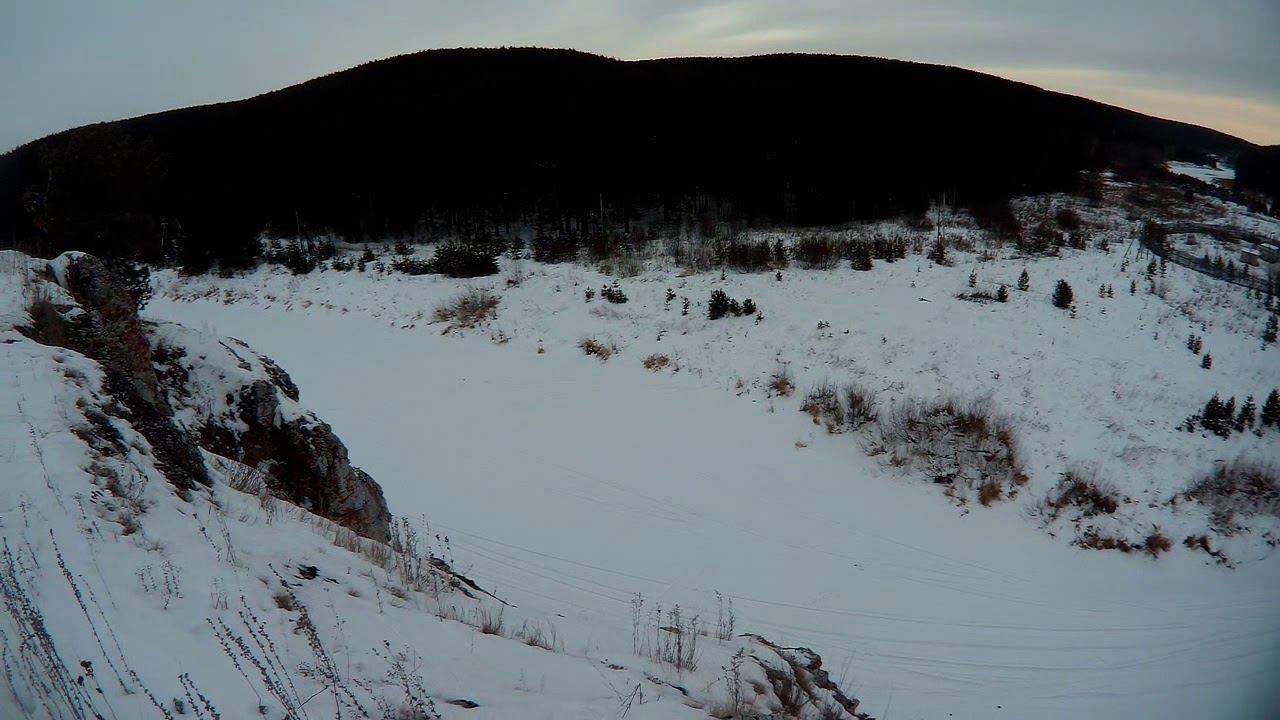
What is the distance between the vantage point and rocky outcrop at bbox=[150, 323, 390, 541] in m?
5.62

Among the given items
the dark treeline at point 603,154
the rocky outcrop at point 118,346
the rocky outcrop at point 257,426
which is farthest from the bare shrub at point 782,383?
the dark treeline at point 603,154

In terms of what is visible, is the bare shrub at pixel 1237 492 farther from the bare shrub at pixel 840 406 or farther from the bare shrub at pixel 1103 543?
the bare shrub at pixel 840 406

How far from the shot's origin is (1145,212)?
977 inches

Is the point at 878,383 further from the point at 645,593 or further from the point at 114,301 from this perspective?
the point at 114,301

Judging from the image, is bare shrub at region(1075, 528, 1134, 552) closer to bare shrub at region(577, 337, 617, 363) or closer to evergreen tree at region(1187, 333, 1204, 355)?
evergreen tree at region(1187, 333, 1204, 355)

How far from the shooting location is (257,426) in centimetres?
584

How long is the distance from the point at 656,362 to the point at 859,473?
5648 mm

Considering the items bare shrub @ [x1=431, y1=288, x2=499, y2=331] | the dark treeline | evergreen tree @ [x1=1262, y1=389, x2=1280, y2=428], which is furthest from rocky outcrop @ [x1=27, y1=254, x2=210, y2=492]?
the dark treeline

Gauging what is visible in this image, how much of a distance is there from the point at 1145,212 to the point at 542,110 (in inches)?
1329

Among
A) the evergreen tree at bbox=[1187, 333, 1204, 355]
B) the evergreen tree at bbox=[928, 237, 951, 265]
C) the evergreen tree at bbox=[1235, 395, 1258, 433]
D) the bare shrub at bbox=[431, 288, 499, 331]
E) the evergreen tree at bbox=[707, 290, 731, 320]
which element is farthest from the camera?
the evergreen tree at bbox=[928, 237, 951, 265]

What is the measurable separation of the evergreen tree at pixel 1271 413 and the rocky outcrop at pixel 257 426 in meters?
14.8

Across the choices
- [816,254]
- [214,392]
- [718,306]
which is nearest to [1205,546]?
[718,306]

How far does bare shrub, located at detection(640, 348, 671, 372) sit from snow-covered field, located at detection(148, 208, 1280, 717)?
7.3 inches

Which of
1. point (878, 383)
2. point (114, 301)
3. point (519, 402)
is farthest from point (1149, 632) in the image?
point (114, 301)
